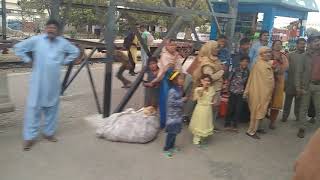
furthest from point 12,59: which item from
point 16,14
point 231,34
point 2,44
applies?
point 16,14

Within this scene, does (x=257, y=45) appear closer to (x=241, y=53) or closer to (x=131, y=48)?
(x=241, y=53)

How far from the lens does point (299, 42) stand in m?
6.22

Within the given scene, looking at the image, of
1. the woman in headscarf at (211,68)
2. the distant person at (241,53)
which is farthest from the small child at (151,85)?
the distant person at (241,53)

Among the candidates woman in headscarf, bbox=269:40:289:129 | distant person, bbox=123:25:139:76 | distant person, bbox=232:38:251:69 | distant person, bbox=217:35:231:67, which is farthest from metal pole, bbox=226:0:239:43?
distant person, bbox=123:25:139:76

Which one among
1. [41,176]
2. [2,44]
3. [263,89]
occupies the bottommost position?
[41,176]

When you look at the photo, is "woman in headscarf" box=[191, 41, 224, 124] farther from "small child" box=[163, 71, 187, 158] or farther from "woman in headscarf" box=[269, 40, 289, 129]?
"woman in headscarf" box=[269, 40, 289, 129]

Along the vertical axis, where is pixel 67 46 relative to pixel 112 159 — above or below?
above

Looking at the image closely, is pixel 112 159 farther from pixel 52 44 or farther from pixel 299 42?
pixel 299 42

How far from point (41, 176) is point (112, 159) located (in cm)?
87

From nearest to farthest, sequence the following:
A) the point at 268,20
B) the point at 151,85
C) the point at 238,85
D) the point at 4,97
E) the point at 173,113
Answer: the point at 173,113, the point at 4,97, the point at 151,85, the point at 238,85, the point at 268,20

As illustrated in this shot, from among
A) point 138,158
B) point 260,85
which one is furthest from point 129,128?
point 260,85

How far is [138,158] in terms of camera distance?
15.6 ft

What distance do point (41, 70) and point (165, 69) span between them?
1.72 meters

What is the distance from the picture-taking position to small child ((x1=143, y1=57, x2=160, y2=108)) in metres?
5.65
